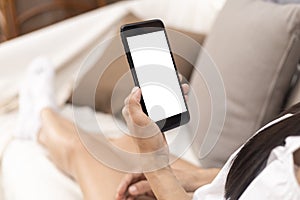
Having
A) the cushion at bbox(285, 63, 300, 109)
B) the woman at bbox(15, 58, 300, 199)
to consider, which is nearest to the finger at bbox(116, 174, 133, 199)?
the woman at bbox(15, 58, 300, 199)

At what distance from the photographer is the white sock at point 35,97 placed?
58.9 inches

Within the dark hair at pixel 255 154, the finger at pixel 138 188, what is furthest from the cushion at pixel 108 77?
the dark hair at pixel 255 154

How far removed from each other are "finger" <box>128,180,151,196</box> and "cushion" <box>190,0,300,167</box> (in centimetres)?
19

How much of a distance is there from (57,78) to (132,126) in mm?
1036

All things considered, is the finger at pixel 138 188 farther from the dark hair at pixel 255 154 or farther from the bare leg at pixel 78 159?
the dark hair at pixel 255 154

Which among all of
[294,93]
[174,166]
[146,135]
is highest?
[146,135]

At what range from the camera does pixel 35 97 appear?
1591 millimetres

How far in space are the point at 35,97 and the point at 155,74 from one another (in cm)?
74

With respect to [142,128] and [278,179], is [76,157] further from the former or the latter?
[278,179]

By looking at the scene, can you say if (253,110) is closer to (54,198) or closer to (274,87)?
(274,87)

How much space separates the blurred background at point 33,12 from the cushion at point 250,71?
1241 mm

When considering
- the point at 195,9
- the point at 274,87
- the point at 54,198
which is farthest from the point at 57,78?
the point at 274,87

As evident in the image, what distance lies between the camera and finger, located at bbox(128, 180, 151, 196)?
109 centimetres

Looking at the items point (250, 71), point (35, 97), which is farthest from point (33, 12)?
point (250, 71)
